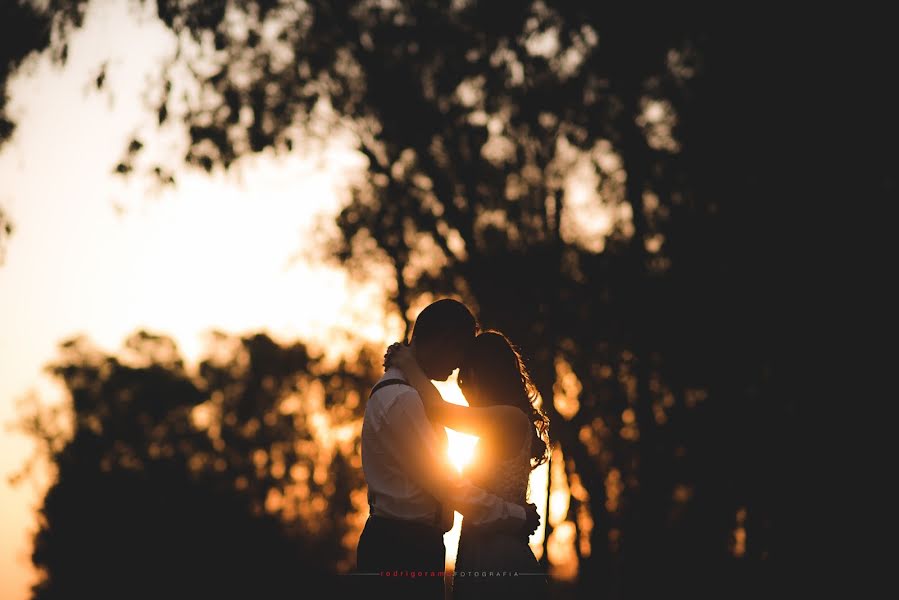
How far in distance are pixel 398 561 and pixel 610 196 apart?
14499mm

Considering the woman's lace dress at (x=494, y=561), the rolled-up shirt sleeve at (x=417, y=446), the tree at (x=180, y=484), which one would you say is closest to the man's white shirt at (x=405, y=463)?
the rolled-up shirt sleeve at (x=417, y=446)

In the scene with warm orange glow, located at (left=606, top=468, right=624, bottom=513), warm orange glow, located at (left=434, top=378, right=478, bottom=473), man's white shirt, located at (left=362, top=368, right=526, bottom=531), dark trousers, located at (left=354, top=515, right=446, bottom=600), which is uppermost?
warm orange glow, located at (left=606, top=468, right=624, bottom=513)

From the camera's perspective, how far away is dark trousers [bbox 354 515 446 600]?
538 centimetres

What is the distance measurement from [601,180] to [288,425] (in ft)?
125

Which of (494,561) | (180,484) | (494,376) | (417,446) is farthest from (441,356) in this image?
(180,484)

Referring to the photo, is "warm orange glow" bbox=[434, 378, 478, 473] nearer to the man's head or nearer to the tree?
the man's head

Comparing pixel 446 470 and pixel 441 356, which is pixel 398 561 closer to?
pixel 446 470

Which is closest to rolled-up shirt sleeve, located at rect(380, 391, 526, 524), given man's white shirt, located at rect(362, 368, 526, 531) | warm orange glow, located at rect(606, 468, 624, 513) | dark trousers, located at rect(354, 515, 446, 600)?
man's white shirt, located at rect(362, 368, 526, 531)

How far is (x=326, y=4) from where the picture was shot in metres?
15.7

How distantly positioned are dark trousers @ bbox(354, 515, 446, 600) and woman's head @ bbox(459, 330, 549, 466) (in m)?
1.14

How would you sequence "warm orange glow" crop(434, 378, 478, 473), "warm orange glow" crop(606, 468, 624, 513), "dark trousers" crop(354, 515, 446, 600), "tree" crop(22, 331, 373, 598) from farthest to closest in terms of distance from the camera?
"tree" crop(22, 331, 373, 598) < "warm orange glow" crop(606, 468, 624, 513) < "warm orange glow" crop(434, 378, 478, 473) < "dark trousers" crop(354, 515, 446, 600)

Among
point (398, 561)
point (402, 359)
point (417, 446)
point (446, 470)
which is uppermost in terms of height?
point (402, 359)

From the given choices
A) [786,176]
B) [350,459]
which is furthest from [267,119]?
[350,459]

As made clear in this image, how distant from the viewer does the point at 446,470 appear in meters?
5.63
